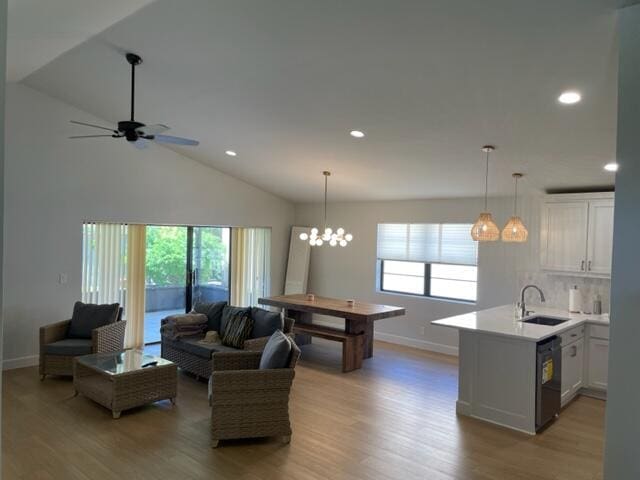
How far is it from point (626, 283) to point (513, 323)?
99.5 inches

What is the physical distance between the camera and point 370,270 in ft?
27.2

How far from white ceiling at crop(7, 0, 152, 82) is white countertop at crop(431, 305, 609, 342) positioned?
4.10m

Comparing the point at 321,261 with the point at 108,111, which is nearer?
the point at 108,111

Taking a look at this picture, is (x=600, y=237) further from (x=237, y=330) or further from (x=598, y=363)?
(x=237, y=330)

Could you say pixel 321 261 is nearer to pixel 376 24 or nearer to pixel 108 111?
pixel 108 111

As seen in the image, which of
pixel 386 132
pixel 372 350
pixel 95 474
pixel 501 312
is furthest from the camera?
pixel 372 350

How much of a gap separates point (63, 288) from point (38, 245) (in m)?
0.67

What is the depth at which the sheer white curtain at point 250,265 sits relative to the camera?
866cm

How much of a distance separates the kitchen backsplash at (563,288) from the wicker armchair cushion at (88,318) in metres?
5.57

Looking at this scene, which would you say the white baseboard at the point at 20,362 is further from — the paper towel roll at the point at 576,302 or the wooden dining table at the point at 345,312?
the paper towel roll at the point at 576,302

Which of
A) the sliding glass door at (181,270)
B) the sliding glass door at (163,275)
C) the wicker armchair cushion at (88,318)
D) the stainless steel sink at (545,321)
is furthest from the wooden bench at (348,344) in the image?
the wicker armchair cushion at (88,318)

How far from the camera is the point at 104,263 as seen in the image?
6836 mm

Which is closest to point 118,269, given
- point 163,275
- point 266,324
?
point 163,275

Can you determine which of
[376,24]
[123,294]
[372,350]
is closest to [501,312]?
→ [372,350]
